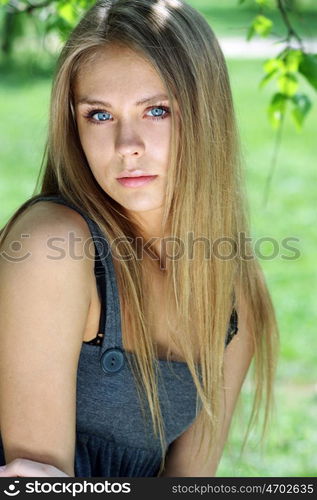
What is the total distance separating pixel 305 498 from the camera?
227 centimetres

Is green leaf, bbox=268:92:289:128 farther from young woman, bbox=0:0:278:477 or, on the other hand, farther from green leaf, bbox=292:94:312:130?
young woman, bbox=0:0:278:477

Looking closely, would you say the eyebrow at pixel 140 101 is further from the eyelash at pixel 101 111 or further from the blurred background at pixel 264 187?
the blurred background at pixel 264 187

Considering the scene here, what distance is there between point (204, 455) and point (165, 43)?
116cm

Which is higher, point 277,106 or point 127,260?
point 277,106

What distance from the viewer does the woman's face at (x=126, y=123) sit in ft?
7.46

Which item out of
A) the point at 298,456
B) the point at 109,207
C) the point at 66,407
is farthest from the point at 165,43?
the point at 298,456

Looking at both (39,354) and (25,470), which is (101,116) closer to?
(39,354)

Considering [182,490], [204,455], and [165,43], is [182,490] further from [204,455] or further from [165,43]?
[165,43]

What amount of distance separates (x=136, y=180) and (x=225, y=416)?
2.62ft

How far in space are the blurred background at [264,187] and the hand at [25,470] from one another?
98 cm

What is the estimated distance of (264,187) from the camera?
8617mm

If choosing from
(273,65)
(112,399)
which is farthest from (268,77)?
(112,399)

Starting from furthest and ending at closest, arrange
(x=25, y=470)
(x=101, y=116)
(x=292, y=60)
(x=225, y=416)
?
(x=292, y=60), (x=225, y=416), (x=101, y=116), (x=25, y=470)

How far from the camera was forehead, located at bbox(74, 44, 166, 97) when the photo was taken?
2275mm
